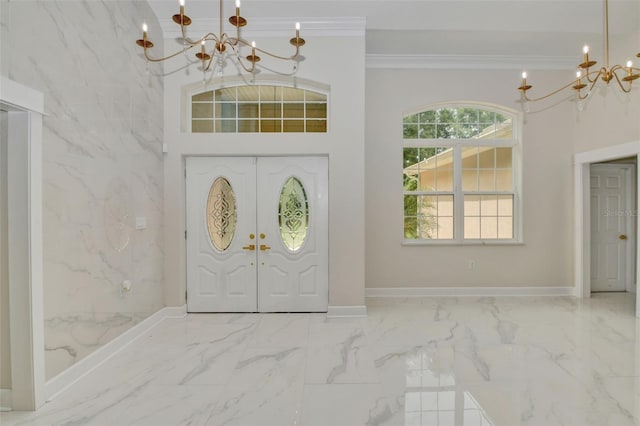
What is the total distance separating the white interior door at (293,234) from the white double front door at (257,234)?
0.01 m

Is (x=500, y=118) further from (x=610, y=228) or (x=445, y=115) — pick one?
(x=610, y=228)

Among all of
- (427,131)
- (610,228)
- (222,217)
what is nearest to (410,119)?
(427,131)

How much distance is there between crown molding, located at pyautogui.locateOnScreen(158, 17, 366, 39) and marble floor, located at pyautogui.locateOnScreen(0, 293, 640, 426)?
11.3ft

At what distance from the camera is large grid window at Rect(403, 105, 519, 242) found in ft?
16.7

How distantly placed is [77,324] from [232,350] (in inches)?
50.4

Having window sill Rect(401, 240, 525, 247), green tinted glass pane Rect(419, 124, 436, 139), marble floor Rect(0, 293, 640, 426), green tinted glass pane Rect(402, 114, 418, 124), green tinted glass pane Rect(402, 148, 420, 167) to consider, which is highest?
green tinted glass pane Rect(402, 114, 418, 124)

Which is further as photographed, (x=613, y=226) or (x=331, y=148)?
(x=613, y=226)

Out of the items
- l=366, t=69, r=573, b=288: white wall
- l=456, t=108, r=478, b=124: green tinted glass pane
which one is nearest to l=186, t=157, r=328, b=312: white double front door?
l=366, t=69, r=573, b=288: white wall

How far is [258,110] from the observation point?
14.1 feet

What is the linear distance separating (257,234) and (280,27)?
2533 millimetres

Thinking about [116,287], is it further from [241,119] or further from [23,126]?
[241,119]

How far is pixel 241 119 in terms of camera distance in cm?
429

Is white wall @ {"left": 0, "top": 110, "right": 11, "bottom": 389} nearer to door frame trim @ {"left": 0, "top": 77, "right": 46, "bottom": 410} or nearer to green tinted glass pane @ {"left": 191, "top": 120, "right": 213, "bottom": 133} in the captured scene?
door frame trim @ {"left": 0, "top": 77, "right": 46, "bottom": 410}

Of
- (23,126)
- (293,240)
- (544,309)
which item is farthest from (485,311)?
(23,126)
